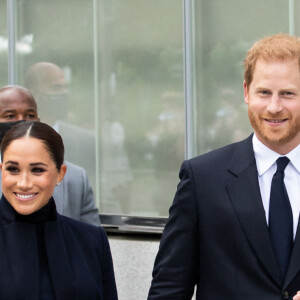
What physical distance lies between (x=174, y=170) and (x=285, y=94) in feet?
12.5

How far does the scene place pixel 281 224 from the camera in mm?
2844

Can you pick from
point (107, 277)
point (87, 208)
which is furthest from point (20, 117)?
point (107, 277)

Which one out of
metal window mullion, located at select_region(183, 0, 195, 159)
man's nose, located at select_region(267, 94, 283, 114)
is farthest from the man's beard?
metal window mullion, located at select_region(183, 0, 195, 159)

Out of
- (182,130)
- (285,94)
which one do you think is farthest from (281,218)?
(182,130)

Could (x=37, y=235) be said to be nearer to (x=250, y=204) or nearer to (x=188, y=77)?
(x=250, y=204)

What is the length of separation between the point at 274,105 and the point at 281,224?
17.7 inches

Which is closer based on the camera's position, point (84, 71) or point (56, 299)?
point (56, 299)

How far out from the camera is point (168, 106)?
6652 mm

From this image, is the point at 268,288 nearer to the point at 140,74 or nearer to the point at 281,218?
the point at 281,218

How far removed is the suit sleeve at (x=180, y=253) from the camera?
298 cm

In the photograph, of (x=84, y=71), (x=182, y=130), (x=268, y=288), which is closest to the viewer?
(x=268, y=288)

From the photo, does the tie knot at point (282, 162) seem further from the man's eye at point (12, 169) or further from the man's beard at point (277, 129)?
the man's eye at point (12, 169)

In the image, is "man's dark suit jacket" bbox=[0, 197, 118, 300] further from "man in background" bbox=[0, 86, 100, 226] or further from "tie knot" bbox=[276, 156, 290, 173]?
"man in background" bbox=[0, 86, 100, 226]

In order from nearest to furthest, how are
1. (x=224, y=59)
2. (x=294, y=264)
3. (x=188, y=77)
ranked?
(x=294, y=264) < (x=224, y=59) < (x=188, y=77)
